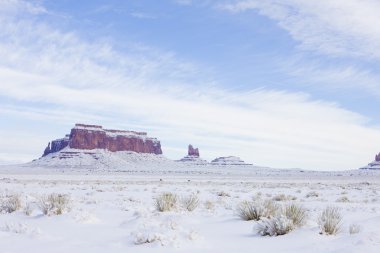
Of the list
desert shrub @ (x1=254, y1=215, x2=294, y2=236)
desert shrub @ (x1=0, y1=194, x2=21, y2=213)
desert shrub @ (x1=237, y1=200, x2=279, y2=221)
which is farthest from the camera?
desert shrub @ (x1=0, y1=194, x2=21, y2=213)

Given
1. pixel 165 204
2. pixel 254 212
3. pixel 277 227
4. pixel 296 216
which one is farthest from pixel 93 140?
pixel 277 227

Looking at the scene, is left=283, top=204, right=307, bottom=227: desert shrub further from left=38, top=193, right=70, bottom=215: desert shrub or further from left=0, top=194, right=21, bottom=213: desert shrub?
left=0, top=194, right=21, bottom=213: desert shrub

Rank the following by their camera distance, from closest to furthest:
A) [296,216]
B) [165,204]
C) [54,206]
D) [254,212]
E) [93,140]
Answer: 1. [296,216]
2. [254,212]
3. [54,206]
4. [165,204]
5. [93,140]

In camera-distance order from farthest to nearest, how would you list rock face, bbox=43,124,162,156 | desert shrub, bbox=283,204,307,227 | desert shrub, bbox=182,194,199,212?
rock face, bbox=43,124,162,156, desert shrub, bbox=182,194,199,212, desert shrub, bbox=283,204,307,227

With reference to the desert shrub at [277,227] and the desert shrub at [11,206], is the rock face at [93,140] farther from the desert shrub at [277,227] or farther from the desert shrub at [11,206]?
the desert shrub at [277,227]

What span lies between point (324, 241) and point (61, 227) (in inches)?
192

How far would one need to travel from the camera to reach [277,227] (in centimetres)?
737

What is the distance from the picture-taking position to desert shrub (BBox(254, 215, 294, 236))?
7.34 m

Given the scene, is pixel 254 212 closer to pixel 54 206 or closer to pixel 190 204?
pixel 190 204

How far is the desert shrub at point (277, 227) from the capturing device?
734cm

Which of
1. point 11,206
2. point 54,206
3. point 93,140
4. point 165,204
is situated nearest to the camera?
point 54,206

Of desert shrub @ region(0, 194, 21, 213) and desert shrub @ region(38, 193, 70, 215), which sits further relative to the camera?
desert shrub @ region(0, 194, 21, 213)

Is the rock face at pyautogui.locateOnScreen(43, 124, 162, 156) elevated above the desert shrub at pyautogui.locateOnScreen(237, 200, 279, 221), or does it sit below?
above

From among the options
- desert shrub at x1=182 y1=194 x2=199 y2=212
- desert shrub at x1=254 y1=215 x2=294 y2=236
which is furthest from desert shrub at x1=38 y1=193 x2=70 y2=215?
desert shrub at x1=254 y1=215 x2=294 y2=236
